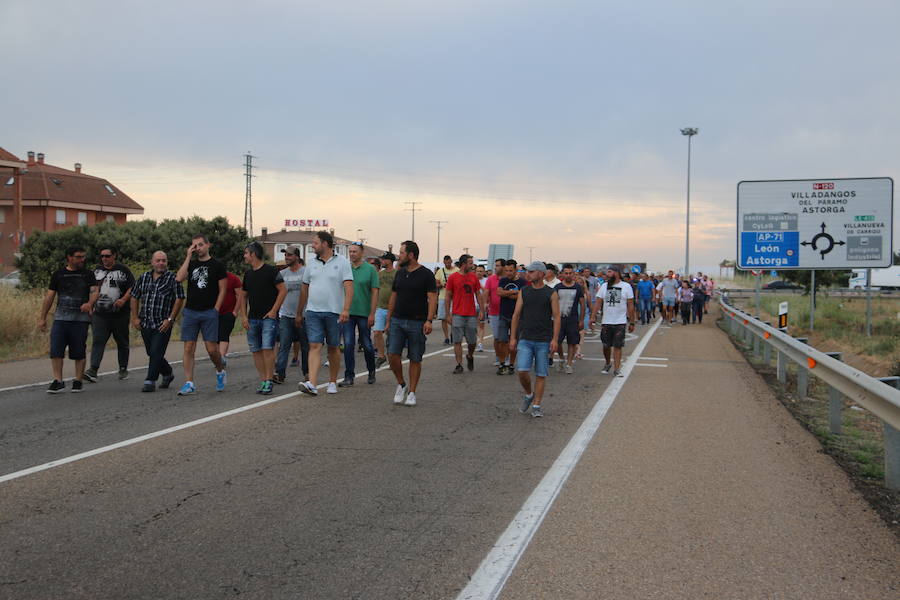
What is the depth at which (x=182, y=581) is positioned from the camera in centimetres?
402

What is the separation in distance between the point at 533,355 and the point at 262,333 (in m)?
3.55

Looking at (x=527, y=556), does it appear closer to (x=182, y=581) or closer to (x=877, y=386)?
(x=182, y=581)

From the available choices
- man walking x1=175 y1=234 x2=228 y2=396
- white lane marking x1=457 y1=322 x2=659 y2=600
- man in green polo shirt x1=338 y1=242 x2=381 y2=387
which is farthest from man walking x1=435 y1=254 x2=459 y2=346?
white lane marking x1=457 y1=322 x2=659 y2=600

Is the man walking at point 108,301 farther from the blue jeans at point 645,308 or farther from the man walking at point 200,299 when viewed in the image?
the blue jeans at point 645,308

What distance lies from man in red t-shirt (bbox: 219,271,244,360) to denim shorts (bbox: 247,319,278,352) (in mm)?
631

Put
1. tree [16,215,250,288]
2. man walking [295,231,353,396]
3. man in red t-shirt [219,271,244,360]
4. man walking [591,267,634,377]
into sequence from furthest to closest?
tree [16,215,250,288] → man walking [591,267,634,377] → man in red t-shirt [219,271,244,360] → man walking [295,231,353,396]

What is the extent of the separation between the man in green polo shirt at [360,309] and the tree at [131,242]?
2190 centimetres

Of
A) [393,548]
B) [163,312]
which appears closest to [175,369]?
[163,312]

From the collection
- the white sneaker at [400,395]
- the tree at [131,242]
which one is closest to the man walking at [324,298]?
the white sneaker at [400,395]

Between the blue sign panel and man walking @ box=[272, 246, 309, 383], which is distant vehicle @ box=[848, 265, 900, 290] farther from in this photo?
man walking @ box=[272, 246, 309, 383]

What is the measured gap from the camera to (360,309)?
1168 cm

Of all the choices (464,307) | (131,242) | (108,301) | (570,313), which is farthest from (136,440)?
(131,242)

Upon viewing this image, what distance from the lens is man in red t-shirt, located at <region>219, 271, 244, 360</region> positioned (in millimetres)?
11258

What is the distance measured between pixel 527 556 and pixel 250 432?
414cm
